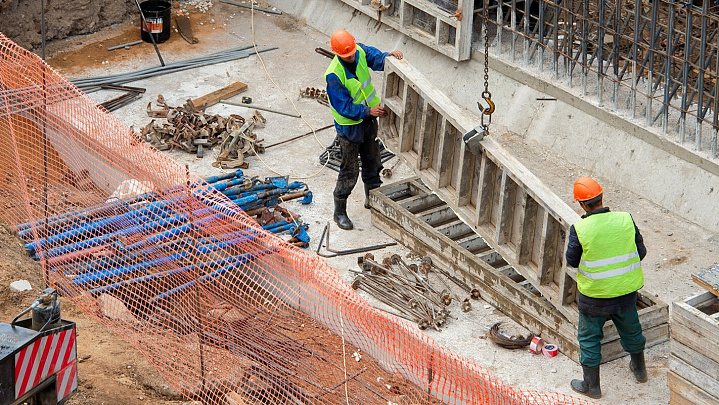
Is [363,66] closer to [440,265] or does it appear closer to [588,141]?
[440,265]

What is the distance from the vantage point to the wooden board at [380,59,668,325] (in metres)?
9.45

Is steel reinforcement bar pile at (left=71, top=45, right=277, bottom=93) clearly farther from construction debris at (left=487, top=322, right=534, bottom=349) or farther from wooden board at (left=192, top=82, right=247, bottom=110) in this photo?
construction debris at (left=487, top=322, right=534, bottom=349)

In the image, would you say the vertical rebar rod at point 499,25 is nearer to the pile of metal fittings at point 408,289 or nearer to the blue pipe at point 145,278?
the pile of metal fittings at point 408,289

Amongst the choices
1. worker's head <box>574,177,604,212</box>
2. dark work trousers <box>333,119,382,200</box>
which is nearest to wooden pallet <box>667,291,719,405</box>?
worker's head <box>574,177,604,212</box>

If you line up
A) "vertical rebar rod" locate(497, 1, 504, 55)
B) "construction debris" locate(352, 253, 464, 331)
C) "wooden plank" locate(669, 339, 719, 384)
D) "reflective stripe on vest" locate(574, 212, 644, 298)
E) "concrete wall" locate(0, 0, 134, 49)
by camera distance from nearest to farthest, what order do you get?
"wooden plank" locate(669, 339, 719, 384)
"reflective stripe on vest" locate(574, 212, 644, 298)
"construction debris" locate(352, 253, 464, 331)
"vertical rebar rod" locate(497, 1, 504, 55)
"concrete wall" locate(0, 0, 134, 49)

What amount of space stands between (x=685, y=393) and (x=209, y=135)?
7.49 metres

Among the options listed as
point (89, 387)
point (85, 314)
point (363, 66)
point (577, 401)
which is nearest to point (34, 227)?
point (85, 314)

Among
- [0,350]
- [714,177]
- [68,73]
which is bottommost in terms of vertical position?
[68,73]

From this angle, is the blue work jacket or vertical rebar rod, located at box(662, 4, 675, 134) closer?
the blue work jacket

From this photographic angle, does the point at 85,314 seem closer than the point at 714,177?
Yes

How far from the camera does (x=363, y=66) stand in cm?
1119

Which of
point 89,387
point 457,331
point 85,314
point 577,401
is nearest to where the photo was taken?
point 89,387

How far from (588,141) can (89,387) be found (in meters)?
7.14

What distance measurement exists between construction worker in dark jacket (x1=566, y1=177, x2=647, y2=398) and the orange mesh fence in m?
0.73
